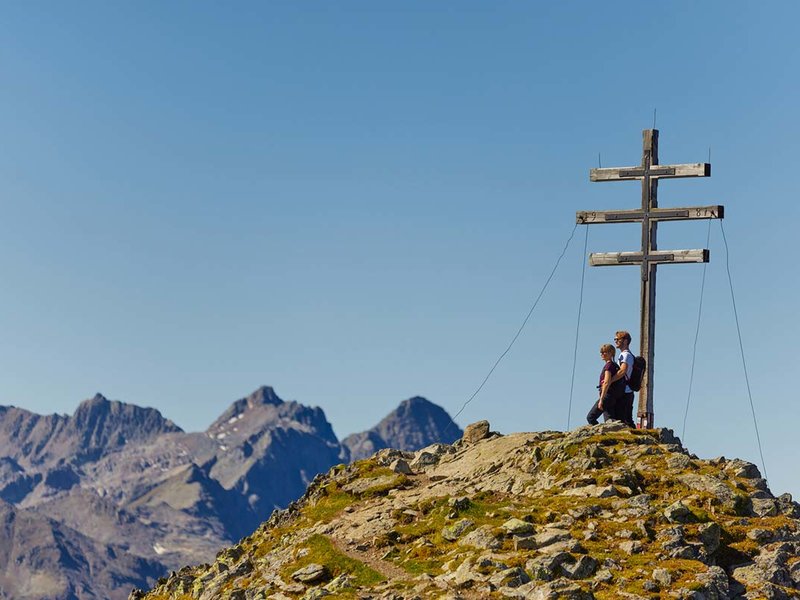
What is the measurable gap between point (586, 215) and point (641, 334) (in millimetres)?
5141

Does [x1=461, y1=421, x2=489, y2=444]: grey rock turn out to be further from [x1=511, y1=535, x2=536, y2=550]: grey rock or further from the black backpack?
[x1=511, y1=535, x2=536, y2=550]: grey rock

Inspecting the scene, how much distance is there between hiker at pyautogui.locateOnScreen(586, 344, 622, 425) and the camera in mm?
46000

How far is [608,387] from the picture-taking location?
46.2 meters

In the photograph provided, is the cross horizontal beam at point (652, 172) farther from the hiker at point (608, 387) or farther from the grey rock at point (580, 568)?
the grey rock at point (580, 568)

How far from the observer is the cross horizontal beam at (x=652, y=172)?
48.2 meters

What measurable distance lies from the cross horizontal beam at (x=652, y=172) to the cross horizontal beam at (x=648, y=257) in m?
2.95

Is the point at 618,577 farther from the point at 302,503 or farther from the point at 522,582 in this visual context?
the point at 302,503

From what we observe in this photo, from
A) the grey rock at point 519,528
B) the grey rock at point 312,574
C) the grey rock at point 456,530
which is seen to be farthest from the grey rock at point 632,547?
the grey rock at point 312,574

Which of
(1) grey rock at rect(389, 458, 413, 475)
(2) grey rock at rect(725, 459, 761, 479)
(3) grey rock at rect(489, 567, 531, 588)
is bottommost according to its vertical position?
(3) grey rock at rect(489, 567, 531, 588)

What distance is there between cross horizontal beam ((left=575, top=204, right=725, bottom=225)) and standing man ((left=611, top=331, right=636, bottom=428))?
555 cm

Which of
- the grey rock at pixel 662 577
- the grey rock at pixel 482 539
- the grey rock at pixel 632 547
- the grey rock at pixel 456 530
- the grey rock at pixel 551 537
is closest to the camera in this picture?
the grey rock at pixel 662 577

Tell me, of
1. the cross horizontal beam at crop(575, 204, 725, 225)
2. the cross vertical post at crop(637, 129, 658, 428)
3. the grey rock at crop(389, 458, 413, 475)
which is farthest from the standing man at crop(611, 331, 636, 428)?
the grey rock at crop(389, 458, 413, 475)

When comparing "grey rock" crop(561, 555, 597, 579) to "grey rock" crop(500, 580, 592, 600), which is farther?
"grey rock" crop(561, 555, 597, 579)

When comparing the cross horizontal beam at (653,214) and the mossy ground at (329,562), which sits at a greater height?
the cross horizontal beam at (653,214)
